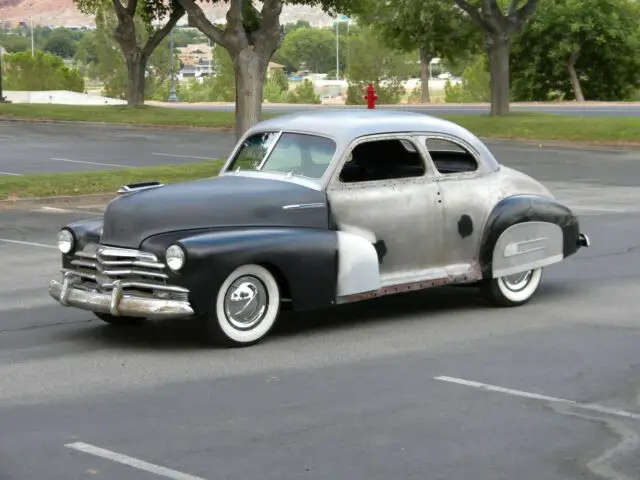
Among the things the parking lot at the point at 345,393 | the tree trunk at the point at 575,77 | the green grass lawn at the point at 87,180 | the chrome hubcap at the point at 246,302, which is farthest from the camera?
the tree trunk at the point at 575,77

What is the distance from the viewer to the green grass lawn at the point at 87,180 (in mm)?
19641

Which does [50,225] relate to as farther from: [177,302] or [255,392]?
[255,392]

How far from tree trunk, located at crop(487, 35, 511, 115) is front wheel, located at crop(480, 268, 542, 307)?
2546cm

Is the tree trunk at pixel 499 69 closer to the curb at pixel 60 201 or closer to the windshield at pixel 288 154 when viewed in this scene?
the curb at pixel 60 201

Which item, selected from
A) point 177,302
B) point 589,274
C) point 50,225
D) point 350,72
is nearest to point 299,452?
point 177,302

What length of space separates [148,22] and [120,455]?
42609mm

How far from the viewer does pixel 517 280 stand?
1077 centimetres

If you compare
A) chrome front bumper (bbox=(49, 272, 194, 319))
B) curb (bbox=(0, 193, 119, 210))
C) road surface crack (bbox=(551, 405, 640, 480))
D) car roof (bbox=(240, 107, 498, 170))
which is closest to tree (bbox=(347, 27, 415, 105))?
curb (bbox=(0, 193, 119, 210))

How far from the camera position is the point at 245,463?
20.6 feet

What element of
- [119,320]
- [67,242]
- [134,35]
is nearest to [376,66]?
[134,35]

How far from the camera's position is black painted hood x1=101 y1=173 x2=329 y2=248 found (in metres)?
8.97

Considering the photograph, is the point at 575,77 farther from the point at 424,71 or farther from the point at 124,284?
the point at 124,284

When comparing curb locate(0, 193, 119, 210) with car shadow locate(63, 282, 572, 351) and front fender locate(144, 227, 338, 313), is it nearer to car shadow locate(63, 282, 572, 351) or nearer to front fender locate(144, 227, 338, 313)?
car shadow locate(63, 282, 572, 351)

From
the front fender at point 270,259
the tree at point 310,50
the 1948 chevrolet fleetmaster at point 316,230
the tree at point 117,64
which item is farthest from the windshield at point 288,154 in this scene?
the tree at point 310,50
